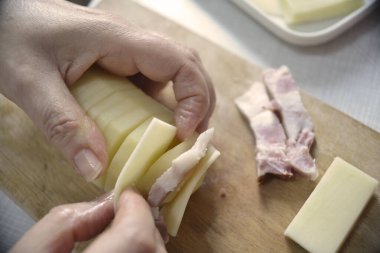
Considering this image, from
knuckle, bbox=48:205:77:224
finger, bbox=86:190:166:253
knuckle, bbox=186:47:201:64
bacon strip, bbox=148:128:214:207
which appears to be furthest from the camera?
knuckle, bbox=186:47:201:64

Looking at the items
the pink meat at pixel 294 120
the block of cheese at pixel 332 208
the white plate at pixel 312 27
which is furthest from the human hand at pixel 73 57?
the white plate at pixel 312 27

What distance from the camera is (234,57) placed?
2.14 m

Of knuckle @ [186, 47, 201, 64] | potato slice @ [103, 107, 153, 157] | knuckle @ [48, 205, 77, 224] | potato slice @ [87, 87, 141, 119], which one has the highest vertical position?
knuckle @ [186, 47, 201, 64]

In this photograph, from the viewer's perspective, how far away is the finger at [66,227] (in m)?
1.17

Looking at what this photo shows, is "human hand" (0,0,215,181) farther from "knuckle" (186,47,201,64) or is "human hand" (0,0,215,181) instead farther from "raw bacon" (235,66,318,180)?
"raw bacon" (235,66,318,180)

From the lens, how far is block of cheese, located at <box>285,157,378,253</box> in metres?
1.54

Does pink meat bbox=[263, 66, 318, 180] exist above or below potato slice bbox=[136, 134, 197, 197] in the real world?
below

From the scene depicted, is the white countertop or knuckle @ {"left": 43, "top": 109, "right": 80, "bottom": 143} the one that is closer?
knuckle @ {"left": 43, "top": 109, "right": 80, "bottom": 143}

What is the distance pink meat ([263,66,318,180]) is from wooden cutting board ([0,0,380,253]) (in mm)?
71

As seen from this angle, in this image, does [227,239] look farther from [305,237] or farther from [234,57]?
[234,57]

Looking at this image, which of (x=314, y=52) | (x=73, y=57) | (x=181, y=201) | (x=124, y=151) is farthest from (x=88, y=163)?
(x=314, y=52)

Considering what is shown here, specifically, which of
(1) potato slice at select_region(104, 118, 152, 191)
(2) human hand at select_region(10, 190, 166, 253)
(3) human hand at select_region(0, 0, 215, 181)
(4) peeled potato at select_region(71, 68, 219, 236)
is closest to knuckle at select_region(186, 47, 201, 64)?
(3) human hand at select_region(0, 0, 215, 181)

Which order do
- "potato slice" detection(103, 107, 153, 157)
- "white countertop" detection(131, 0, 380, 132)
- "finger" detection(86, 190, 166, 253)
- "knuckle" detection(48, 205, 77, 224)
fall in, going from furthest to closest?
"white countertop" detection(131, 0, 380, 132) → "potato slice" detection(103, 107, 153, 157) → "knuckle" detection(48, 205, 77, 224) → "finger" detection(86, 190, 166, 253)

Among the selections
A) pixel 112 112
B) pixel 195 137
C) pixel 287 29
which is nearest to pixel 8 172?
pixel 112 112
